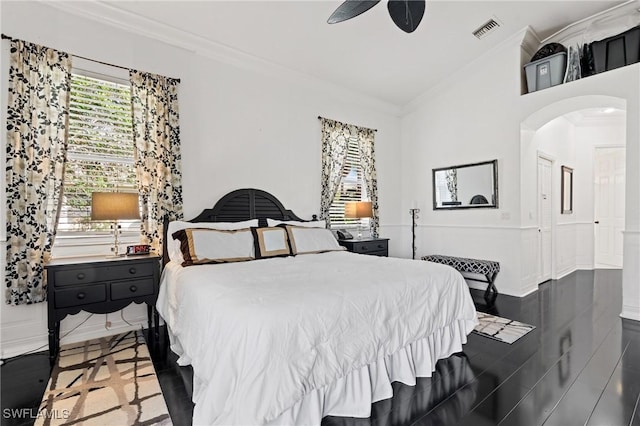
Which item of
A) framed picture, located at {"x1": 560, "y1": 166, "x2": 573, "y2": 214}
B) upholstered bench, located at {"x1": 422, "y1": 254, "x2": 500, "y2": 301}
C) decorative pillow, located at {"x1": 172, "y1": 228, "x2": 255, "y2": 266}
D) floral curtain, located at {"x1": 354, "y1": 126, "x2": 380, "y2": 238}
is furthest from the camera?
framed picture, located at {"x1": 560, "y1": 166, "x2": 573, "y2": 214}

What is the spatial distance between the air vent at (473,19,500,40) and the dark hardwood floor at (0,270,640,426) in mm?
3737

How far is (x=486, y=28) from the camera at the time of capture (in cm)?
414

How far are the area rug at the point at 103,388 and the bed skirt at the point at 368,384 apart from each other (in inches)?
15.6

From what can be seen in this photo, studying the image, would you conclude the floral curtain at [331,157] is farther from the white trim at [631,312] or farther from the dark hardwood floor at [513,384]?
the white trim at [631,312]

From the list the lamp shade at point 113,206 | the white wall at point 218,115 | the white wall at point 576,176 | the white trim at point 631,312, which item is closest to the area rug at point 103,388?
the white wall at point 218,115

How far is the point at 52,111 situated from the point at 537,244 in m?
6.40

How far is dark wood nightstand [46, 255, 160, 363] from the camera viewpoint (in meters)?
2.54

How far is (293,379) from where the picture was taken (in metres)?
1.50

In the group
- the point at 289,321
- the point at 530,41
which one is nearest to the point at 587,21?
the point at 530,41

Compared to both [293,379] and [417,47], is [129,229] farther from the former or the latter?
[417,47]

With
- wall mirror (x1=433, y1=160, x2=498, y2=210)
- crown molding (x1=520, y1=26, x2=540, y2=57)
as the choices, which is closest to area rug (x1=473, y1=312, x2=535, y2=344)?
wall mirror (x1=433, y1=160, x2=498, y2=210)

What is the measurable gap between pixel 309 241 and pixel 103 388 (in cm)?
220

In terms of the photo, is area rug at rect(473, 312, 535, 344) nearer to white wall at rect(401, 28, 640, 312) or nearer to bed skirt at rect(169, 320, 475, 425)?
bed skirt at rect(169, 320, 475, 425)

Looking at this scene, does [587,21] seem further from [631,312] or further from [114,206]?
[114,206]
